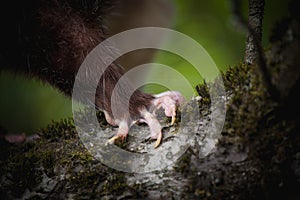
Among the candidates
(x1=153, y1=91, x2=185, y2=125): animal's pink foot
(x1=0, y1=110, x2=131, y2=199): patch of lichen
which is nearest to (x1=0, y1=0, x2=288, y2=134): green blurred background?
(x1=153, y1=91, x2=185, y2=125): animal's pink foot

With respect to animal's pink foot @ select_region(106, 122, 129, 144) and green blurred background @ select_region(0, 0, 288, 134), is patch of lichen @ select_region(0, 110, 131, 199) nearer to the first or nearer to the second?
animal's pink foot @ select_region(106, 122, 129, 144)

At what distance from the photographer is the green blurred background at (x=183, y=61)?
3627 millimetres

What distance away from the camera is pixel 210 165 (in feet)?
5.19

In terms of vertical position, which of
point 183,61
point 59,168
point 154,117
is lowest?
point 59,168

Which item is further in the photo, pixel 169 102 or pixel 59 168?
pixel 169 102

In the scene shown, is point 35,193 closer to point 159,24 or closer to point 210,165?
point 210,165

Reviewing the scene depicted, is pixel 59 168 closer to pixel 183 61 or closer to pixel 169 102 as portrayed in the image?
pixel 169 102

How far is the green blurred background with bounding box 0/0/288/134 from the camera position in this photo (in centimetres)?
363

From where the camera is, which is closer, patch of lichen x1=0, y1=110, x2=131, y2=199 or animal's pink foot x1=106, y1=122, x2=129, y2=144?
patch of lichen x1=0, y1=110, x2=131, y2=199

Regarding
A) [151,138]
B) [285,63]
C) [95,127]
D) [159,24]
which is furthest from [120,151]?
[159,24]

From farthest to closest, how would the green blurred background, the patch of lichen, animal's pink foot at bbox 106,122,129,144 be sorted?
the green blurred background
animal's pink foot at bbox 106,122,129,144
the patch of lichen

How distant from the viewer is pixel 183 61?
12.0 ft

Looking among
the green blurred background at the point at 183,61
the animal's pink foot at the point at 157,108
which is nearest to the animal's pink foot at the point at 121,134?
the animal's pink foot at the point at 157,108

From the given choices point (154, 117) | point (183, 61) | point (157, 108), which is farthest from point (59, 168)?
point (183, 61)
